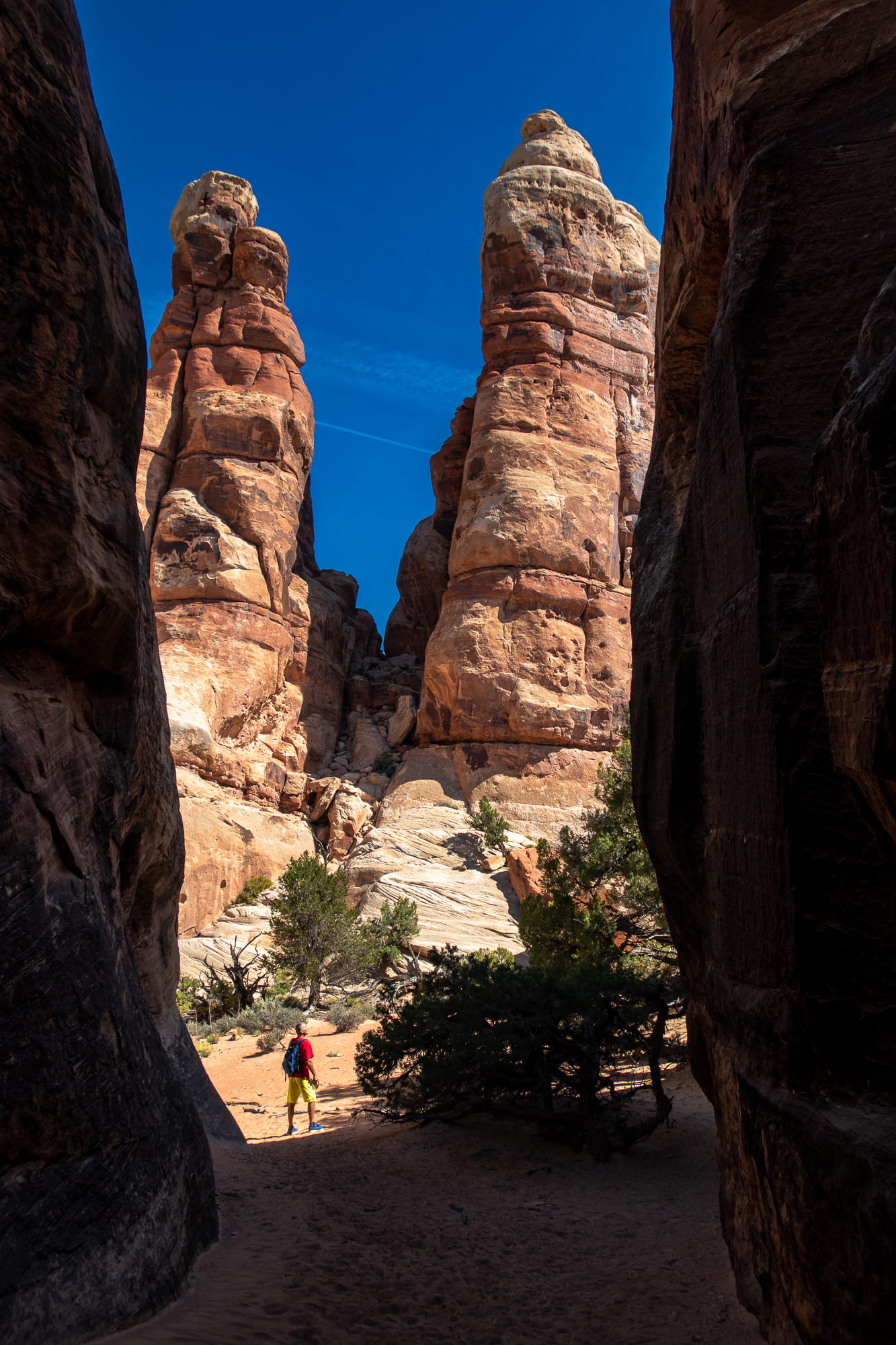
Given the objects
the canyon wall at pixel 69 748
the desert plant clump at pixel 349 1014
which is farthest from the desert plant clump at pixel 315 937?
the canyon wall at pixel 69 748

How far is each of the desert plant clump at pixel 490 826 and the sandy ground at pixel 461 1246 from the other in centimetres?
1318

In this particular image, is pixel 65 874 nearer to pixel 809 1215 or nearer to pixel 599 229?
pixel 809 1215

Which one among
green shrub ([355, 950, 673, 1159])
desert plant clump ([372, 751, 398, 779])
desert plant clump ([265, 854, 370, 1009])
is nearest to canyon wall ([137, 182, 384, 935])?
desert plant clump ([372, 751, 398, 779])

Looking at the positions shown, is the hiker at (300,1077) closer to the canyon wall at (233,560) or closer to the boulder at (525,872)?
the boulder at (525,872)

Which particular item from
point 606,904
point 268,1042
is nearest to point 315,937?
point 268,1042

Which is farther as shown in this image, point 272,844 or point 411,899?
point 272,844

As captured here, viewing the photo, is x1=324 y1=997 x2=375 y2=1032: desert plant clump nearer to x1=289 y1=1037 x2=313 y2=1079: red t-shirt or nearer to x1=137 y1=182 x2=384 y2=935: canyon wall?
x1=289 y1=1037 x2=313 y2=1079: red t-shirt

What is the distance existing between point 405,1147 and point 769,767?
7.18 meters

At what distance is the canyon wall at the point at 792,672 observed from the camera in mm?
3406

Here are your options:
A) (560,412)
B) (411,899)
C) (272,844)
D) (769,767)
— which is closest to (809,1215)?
(769,767)

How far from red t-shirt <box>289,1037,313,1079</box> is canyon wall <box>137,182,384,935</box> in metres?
11.6

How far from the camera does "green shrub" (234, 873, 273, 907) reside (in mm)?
22156

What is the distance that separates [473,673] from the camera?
26.1m

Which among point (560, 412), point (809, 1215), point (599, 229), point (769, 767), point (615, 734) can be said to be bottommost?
point (809, 1215)
